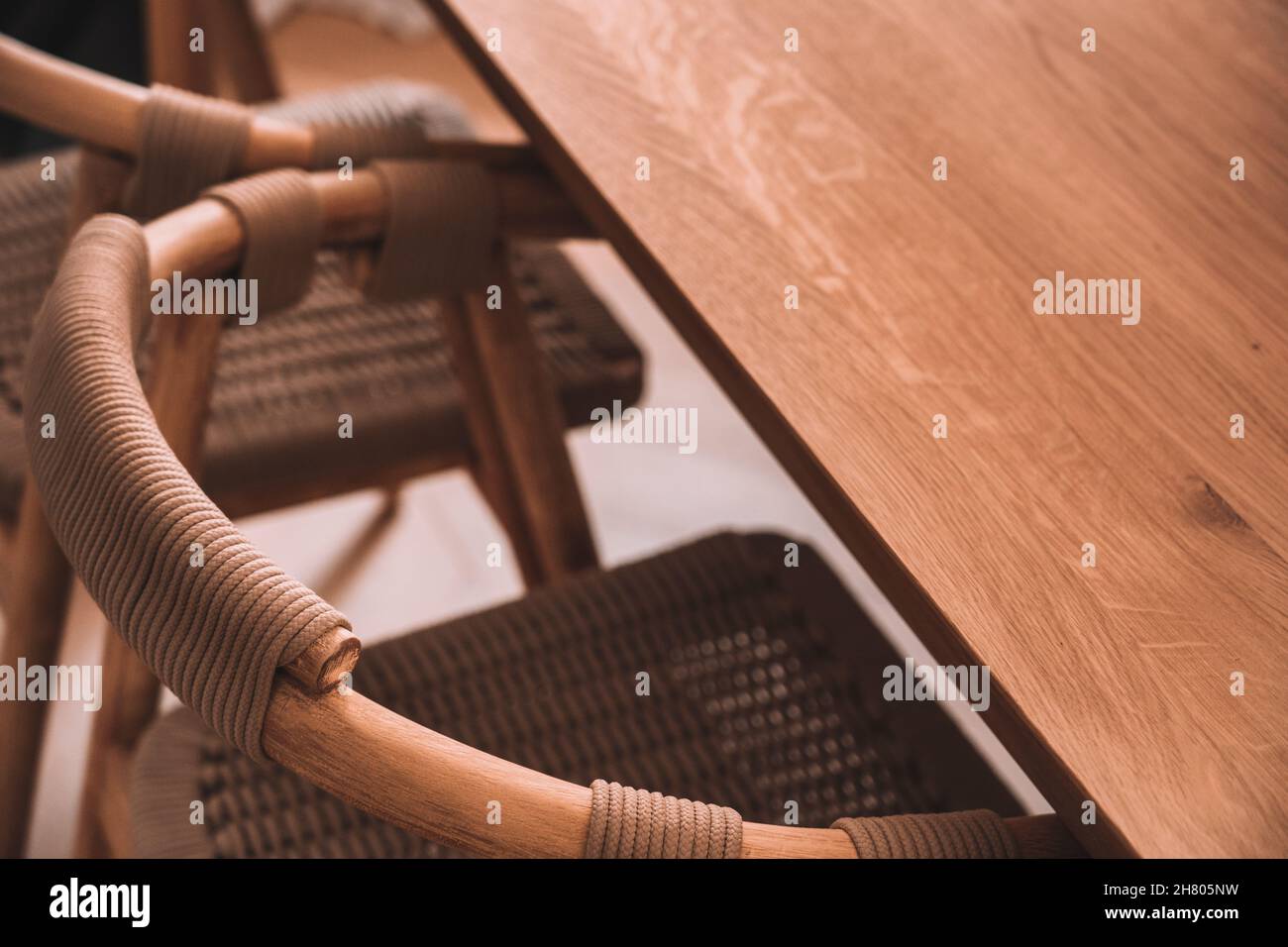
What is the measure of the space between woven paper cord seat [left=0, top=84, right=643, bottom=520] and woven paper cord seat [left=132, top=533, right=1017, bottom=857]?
19 centimetres

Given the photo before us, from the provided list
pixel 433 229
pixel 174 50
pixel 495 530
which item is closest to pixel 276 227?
pixel 433 229

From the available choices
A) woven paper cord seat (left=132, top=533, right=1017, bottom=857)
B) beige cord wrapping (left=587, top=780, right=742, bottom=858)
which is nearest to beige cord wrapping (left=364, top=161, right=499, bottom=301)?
woven paper cord seat (left=132, top=533, right=1017, bottom=857)

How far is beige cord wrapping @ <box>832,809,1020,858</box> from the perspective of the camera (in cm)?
44

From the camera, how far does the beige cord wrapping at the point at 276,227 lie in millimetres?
677

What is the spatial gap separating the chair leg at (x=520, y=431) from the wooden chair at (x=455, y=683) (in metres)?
0.09

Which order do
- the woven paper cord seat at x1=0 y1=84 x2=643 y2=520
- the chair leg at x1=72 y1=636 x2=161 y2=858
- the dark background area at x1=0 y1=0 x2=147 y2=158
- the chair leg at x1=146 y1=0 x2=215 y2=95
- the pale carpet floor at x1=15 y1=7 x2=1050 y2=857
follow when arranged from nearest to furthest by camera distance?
the chair leg at x1=72 y1=636 x2=161 y2=858
the woven paper cord seat at x1=0 y1=84 x2=643 y2=520
the chair leg at x1=146 y1=0 x2=215 y2=95
the pale carpet floor at x1=15 y1=7 x2=1050 y2=857
the dark background area at x1=0 y1=0 x2=147 y2=158

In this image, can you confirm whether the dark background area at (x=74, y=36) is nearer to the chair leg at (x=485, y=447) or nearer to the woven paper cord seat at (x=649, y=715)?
the chair leg at (x=485, y=447)

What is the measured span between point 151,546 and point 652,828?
19cm

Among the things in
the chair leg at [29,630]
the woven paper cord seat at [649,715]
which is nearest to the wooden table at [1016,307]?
the woven paper cord seat at [649,715]

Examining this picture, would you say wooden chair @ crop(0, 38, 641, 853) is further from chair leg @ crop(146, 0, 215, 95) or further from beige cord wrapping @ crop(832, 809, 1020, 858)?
beige cord wrapping @ crop(832, 809, 1020, 858)

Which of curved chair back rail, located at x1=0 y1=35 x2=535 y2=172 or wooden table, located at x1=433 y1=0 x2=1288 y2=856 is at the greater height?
curved chair back rail, located at x1=0 y1=35 x2=535 y2=172

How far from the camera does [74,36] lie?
5.97ft

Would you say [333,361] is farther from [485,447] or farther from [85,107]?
[85,107]
